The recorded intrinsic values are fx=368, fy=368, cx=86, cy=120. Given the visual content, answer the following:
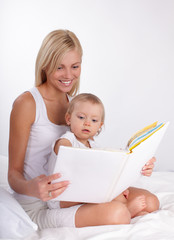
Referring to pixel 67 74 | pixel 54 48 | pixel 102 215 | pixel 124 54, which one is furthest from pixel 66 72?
pixel 124 54

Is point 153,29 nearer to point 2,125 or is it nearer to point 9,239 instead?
point 2,125

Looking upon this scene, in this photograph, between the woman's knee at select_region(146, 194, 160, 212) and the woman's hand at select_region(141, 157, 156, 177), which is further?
the woman's knee at select_region(146, 194, 160, 212)

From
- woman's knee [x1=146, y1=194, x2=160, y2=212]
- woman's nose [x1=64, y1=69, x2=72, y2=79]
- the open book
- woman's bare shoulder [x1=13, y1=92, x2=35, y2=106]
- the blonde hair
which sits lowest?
woman's knee [x1=146, y1=194, x2=160, y2=212]

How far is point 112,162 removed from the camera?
1.33m

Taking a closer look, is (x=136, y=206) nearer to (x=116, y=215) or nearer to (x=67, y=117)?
(x=116, y=215)

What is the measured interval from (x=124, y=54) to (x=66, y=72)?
1.50m

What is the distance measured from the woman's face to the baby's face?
6.1 inches

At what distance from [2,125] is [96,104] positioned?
203 cm

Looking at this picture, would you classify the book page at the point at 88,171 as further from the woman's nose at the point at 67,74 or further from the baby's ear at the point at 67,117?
the woman's nose at the point at 67,74

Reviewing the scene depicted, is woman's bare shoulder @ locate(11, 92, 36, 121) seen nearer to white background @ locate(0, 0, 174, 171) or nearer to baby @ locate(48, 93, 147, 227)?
baby @ locate(48, 93, 147, 227)

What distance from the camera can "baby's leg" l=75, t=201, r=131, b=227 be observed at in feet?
4.99

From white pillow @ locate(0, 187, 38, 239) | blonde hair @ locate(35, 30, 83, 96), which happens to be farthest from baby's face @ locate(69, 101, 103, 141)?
white pillow @ locate(0, 187, 38, 239)

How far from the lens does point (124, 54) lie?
10.5 feet

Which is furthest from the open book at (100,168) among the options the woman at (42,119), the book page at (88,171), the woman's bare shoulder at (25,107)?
the woman's bare shoulder at (25,107)
